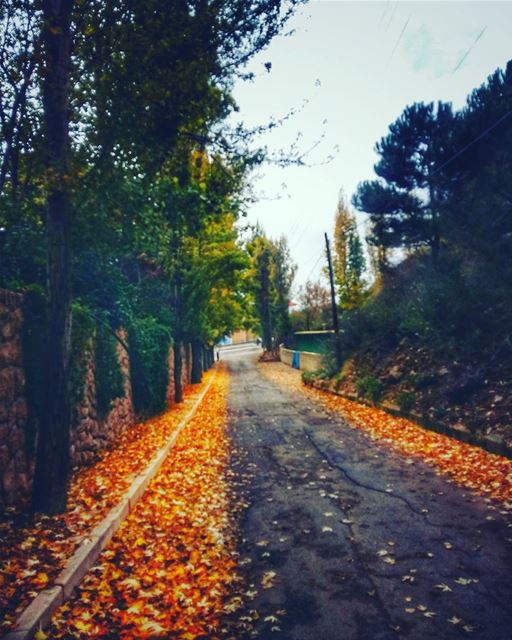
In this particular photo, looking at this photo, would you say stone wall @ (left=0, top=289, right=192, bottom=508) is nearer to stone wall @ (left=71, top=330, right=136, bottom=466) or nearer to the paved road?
stone wall @ (left=71, top=330, right=136, bottom=466)

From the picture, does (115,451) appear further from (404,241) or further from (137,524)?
(404,241)

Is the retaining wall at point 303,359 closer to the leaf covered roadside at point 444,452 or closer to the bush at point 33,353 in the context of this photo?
the leaf covered roadside at point 444,452

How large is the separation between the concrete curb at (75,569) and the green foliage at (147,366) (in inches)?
216

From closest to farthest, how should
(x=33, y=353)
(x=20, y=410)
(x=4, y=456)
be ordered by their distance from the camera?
(x=4, y=456) → (x=20, y=410) → (x=33, y=353)

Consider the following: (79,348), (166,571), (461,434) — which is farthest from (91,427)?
(461,434)

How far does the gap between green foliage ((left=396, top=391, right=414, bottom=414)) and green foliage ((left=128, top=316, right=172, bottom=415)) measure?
7327 millimetres

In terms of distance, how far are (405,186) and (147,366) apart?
42.6 feet

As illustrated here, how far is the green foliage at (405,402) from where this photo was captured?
10.7 meters

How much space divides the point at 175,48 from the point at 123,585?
689 centimetres

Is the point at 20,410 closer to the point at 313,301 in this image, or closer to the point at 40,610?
the point at 40,610

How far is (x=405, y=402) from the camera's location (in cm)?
A: 1088

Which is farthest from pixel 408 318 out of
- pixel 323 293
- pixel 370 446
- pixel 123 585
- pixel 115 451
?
pixel 323 293

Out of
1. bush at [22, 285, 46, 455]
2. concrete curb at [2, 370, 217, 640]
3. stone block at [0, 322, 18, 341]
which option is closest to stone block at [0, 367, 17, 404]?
bush at [22, 285, 46, 455]

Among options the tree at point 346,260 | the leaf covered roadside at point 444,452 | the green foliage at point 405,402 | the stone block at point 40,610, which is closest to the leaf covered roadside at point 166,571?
the stone block at point 40,610
